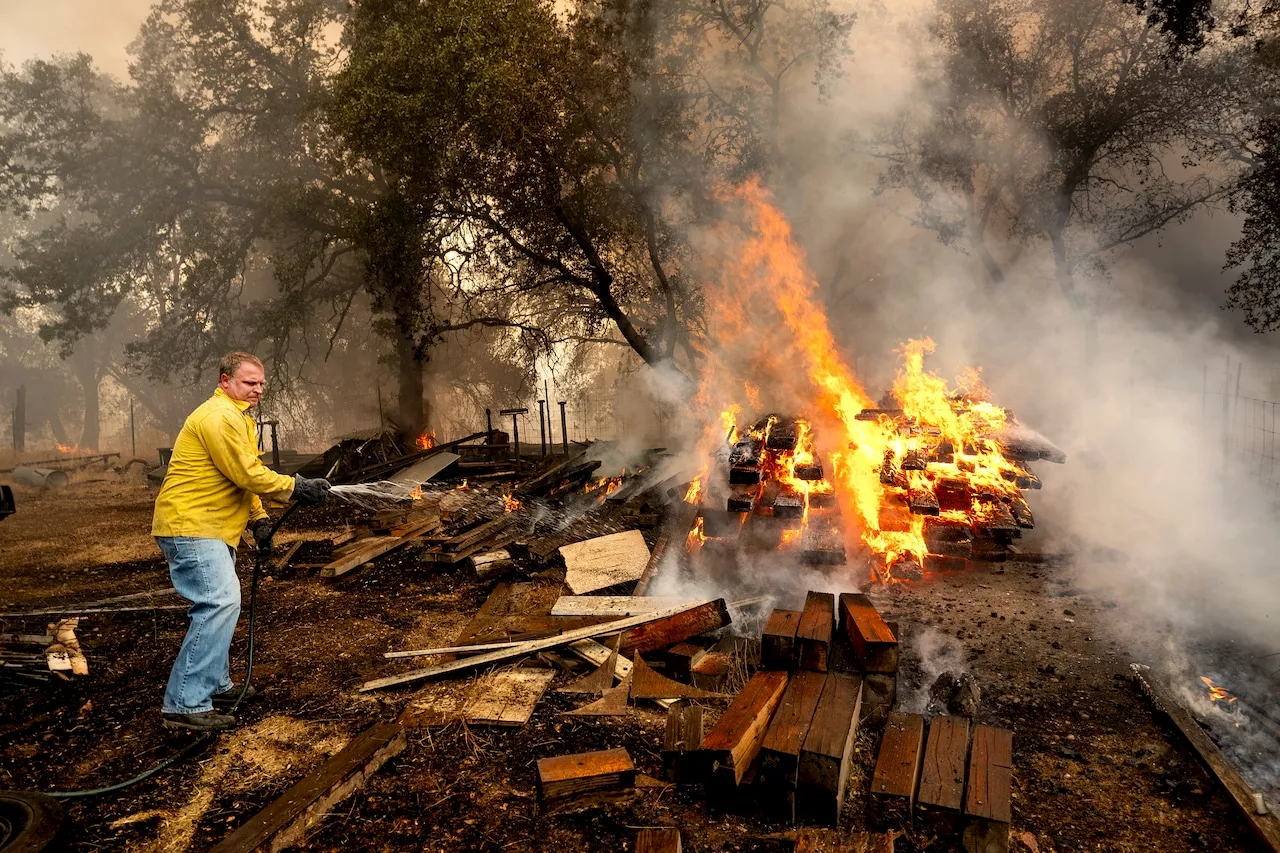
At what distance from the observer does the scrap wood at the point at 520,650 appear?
4.80m

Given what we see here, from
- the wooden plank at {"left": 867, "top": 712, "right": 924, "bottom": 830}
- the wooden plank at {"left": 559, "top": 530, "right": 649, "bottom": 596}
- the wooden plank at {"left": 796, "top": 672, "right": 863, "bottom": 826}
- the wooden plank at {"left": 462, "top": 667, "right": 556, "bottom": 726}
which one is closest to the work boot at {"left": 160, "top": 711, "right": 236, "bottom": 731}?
the wooden plank at {"left": 462, "top": 667, "right": 556, "bottom": 726}

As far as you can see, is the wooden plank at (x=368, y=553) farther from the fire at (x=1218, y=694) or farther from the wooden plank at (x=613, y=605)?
the fire at (x=1218, y=694)

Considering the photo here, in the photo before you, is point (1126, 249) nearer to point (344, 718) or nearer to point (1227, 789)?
point (1227, 789)

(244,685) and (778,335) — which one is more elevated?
(778,335)

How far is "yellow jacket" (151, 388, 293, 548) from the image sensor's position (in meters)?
4.28

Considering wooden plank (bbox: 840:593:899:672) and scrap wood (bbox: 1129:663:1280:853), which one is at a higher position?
wooden plank (bbox: 840:593:899:672)

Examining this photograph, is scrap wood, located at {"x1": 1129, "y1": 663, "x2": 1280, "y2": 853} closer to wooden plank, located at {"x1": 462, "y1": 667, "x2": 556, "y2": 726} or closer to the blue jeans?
wooden plank, located at {"x1": 462, "y1": 667, "x2": 556, "y2": 726}

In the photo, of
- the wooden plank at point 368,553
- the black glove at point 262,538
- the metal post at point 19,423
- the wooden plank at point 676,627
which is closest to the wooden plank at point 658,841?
the wooden plank at point 676,627

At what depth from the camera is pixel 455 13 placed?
9688 mm

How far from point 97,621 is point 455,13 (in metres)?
8.74

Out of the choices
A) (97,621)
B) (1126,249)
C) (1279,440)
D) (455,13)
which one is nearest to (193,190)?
(455,13)

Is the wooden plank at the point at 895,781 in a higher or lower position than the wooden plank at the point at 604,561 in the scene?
lower

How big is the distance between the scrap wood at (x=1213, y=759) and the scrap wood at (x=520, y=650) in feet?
9.54

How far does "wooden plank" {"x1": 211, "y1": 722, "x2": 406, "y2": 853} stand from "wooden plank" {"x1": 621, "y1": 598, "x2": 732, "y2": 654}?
1649mm
